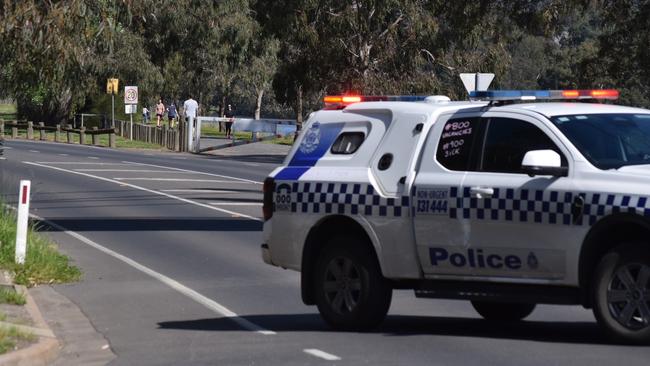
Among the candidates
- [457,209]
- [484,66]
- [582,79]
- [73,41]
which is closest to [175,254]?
[73,41]

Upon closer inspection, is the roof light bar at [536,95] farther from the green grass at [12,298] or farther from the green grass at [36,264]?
the green grass at [36,264]

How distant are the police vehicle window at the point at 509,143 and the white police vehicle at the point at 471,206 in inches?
0.4

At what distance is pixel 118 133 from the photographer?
2569 inches

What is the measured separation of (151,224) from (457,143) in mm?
12523

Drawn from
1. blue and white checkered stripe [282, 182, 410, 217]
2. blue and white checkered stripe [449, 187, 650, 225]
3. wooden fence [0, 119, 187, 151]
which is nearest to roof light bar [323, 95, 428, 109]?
blue and white checkered stripe [282, 182, 410, 217]

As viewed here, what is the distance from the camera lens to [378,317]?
33.4ft

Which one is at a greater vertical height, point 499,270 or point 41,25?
point 41,25

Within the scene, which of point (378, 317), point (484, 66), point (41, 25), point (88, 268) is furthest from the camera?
point (484, 66)

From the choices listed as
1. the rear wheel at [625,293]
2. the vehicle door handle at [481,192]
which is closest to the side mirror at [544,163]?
the vehicle door handle at [481,192]

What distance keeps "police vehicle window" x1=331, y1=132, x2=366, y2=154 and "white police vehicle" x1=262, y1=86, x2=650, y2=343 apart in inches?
0.5

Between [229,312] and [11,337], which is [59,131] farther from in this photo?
[11,337]

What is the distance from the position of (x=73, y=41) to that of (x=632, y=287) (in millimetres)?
11114

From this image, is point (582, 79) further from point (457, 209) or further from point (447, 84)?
point (457, 209)

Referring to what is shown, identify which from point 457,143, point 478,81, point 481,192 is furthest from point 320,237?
point 478,81
